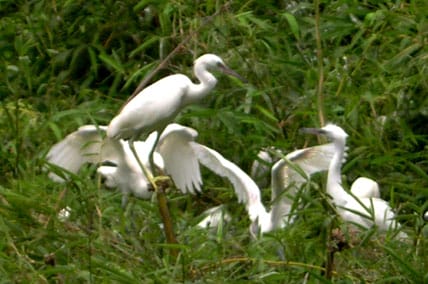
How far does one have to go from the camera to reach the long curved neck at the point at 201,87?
6.90m

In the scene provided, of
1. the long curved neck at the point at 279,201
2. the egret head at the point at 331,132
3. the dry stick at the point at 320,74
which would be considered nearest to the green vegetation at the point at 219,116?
the dry stick at the point at 320,74

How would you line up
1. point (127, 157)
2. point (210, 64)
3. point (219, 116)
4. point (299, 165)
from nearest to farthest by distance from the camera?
point (299, 165) → point (210, 64) → point (127, 157) → point (219, 116)

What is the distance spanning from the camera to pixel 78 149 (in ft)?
22.7

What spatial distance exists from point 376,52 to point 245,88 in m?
0.59

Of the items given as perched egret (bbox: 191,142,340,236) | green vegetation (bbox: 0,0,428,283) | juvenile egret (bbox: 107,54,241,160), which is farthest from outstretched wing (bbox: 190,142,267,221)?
juvenile egret (bbox: 107,54,241,160)

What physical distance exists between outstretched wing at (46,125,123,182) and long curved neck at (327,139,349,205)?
758 millimetres

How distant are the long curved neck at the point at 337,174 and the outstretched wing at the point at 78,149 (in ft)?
2.49

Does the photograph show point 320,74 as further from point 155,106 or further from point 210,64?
point 155,106

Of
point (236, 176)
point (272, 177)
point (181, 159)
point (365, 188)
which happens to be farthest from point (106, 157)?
point (365, 188)

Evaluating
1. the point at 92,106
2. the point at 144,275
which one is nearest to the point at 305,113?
the point at 92,106

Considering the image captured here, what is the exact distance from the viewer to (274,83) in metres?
8.30

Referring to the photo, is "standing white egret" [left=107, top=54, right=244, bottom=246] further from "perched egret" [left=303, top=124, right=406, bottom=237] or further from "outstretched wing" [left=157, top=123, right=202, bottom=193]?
"perched egret" [left=303, top=124, right=406, bottom=237]

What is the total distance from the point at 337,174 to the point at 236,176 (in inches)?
13.7

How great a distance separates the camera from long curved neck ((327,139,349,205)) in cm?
709
